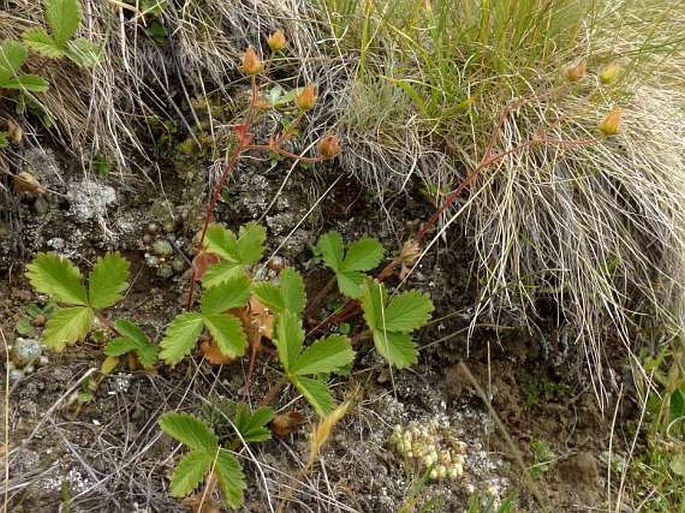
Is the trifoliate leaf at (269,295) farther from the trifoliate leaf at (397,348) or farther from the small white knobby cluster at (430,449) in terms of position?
the small white knobby cluster at (430,449)

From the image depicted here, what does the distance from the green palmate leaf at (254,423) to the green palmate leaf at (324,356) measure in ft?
0.34

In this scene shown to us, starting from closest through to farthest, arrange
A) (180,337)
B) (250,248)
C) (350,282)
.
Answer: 1. (180,337)
2. (250,248)
3. (350,282)

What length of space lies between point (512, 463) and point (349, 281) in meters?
0.54

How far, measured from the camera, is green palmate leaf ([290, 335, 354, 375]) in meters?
1.37

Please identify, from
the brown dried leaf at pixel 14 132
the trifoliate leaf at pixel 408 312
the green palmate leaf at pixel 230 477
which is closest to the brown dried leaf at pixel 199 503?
the green palmate leaf at pixel 230 477

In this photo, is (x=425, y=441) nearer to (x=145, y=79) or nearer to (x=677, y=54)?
(x=145, y=79)

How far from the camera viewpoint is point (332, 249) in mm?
1604

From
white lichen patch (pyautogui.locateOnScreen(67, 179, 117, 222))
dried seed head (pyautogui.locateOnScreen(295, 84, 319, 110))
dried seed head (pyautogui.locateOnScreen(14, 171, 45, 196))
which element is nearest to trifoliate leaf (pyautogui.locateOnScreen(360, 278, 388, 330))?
dried seed head (pyautogui.locateOnScreen(295, 84, 319, 110))

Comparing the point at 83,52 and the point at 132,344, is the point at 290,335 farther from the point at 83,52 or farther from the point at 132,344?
the point at 83,52

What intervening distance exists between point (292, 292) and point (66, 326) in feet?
1.36

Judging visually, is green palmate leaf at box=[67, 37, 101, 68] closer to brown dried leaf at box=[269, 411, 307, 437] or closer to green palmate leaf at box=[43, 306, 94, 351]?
green palmate leaf at box=[43, 306, 94, 351]

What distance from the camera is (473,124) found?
175 cm

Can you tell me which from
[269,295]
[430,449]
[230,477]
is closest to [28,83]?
[269,295]

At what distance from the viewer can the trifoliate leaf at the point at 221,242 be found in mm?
1455
